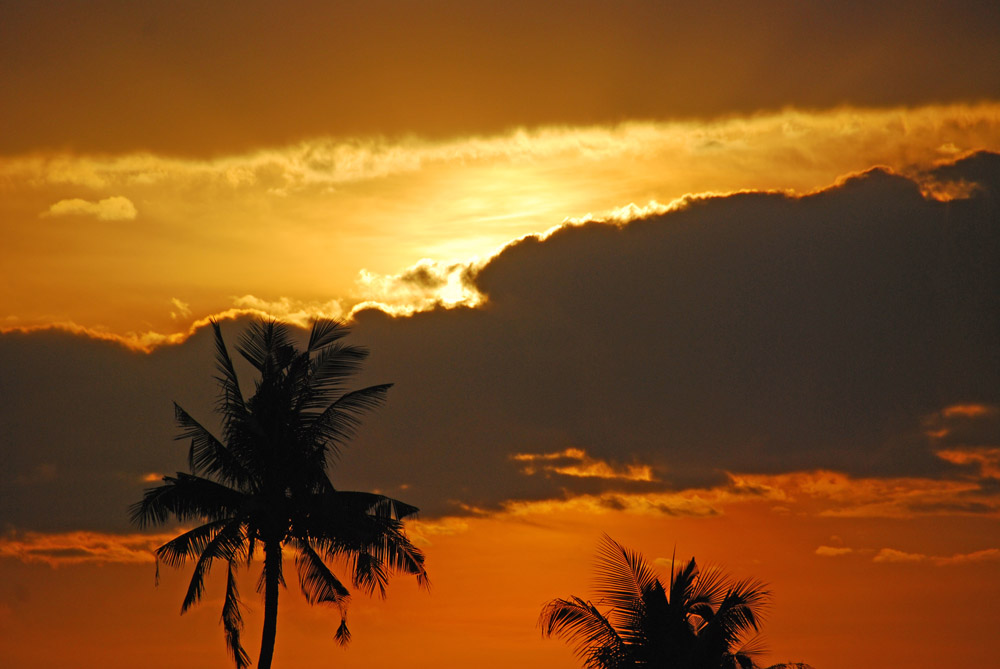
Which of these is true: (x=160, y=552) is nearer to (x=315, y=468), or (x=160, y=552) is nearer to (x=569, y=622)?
(x=315, y=468)

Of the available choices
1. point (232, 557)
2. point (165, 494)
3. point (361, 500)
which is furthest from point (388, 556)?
point (165, 494)

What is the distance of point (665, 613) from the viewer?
122 ft

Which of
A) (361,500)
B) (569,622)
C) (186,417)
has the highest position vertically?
(186,417)

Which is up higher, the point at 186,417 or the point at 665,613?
the point at 186,417

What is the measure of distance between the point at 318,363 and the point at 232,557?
6481mm

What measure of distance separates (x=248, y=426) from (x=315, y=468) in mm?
2365

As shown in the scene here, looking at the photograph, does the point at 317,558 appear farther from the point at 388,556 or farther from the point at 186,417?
the point at 186,417

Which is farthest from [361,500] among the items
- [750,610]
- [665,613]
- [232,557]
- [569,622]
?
[750,610]

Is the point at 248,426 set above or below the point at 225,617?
above

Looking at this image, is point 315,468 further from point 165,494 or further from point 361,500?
point 165,494

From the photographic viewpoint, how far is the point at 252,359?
123 feet

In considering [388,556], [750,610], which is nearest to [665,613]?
[750,610]

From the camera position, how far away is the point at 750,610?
3634cm

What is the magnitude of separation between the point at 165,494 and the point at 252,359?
4.90 m
